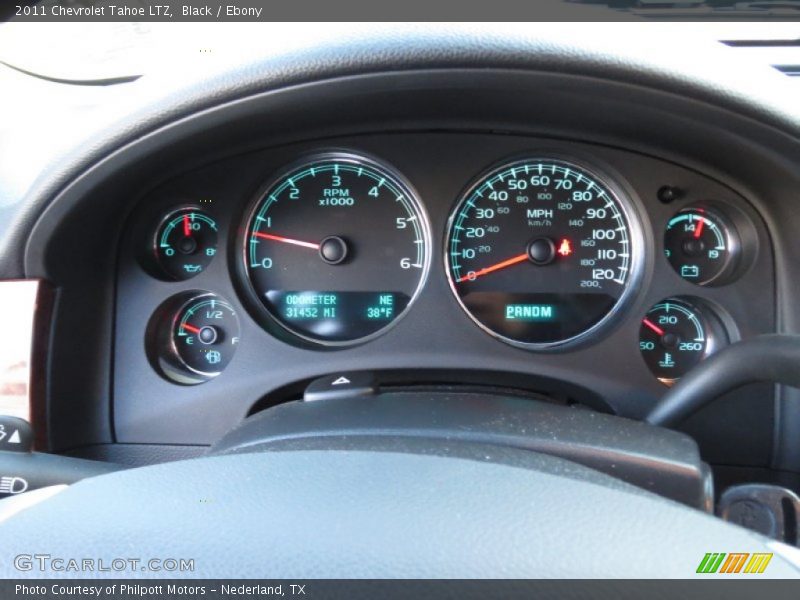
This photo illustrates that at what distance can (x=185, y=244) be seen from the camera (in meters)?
2.62

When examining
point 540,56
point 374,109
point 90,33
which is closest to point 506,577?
point 540,56

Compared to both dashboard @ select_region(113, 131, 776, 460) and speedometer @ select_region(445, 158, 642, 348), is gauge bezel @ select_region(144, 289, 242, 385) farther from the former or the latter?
speedometer @ select_region(445, 158, 642, 348)

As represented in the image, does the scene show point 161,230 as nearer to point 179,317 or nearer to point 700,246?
point 179,317

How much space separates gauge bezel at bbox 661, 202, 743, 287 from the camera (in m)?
2.47

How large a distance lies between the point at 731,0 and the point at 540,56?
3.18 feet

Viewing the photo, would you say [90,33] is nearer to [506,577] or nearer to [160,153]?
[160,153]

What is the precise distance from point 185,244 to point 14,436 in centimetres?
87

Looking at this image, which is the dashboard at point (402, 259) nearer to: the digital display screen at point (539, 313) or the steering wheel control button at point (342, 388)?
the digital display screen at point (539, 313)

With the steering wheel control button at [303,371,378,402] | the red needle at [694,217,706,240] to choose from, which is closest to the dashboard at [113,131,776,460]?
the red needle at [694,217,706,240]

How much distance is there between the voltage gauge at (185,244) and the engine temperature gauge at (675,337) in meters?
1.46

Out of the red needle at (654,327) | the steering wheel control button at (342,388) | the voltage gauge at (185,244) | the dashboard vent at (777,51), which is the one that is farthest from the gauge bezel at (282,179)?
the dashboard vent at (777,51)

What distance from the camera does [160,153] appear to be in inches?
84.7

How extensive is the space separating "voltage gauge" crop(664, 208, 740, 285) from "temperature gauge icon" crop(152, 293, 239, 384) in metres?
1.46

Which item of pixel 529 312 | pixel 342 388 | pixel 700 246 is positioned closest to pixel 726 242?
pixel 700 246
